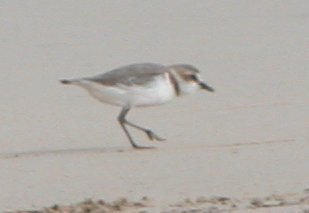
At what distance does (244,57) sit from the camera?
9.73m

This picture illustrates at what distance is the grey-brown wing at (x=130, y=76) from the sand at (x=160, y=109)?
355mm

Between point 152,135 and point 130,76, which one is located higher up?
point 130,76

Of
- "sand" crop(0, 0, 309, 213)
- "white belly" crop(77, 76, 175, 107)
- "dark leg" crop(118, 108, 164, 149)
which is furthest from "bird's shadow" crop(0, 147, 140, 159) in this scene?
"white belly" crop(77, 76, 175, 107)

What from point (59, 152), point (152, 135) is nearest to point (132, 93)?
point (152, 135)

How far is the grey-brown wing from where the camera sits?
24.3 feet

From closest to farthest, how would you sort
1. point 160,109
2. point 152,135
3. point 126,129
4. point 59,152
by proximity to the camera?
point 59,152, point 152,135, point 126,129, point 160,109

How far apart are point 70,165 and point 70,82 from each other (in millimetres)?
679

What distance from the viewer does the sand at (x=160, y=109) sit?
20.9 feet

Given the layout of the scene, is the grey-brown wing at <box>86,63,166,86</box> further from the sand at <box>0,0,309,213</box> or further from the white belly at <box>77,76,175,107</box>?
the sand at <box>0,0,309,213</box>

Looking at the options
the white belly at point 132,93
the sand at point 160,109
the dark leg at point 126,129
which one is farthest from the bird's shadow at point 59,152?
the white belly at point 132,93

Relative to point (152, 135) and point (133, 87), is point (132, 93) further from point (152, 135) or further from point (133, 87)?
point (152, 135)

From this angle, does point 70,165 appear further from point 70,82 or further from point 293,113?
point 293,113

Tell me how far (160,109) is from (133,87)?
34.7 inches

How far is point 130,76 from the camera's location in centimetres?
745
